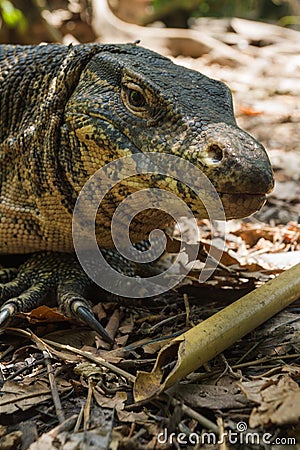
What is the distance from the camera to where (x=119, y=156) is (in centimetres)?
339

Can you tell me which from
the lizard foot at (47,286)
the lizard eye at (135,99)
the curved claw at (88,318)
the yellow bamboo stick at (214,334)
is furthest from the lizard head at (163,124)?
the curved claw at (88,318)

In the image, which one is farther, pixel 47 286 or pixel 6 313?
pixel 47 286

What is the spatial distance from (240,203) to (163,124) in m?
0.67

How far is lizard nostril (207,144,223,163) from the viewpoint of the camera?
2.95 metres

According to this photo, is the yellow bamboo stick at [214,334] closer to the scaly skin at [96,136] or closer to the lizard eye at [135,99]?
the scaly skin at [96,136]

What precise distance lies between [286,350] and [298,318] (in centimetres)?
34

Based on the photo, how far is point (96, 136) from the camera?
11.4ft

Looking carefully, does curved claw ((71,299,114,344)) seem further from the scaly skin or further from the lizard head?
the lizard head

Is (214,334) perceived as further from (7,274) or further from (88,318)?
(7,274)

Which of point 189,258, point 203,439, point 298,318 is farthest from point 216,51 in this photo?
point 203,439

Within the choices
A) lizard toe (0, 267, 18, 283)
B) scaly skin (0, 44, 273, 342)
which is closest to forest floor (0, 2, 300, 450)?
scaly skin (0, 44, 273, 342)

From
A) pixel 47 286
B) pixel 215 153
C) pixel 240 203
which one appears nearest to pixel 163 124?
pixel 215 153

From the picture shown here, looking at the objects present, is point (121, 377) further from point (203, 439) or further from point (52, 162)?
point (52, 162)

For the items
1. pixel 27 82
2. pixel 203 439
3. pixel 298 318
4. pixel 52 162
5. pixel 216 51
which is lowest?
pixel 216 51
